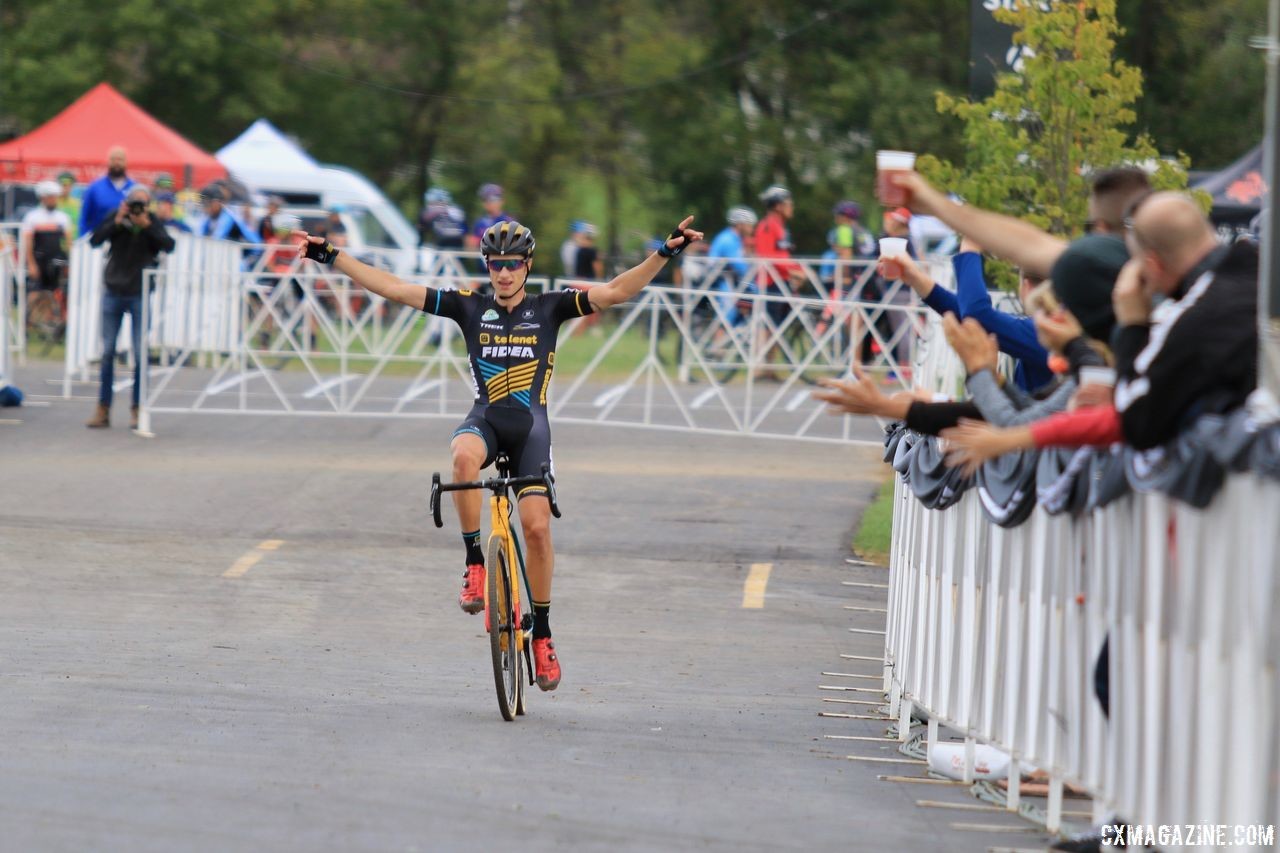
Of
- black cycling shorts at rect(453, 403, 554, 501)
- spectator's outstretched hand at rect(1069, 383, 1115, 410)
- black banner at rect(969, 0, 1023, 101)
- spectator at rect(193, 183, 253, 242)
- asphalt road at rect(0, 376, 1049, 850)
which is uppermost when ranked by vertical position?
black banner at rect(969, 0, 1023, 101)

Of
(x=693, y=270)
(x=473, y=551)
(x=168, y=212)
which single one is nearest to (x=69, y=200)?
(x=168, y=212)

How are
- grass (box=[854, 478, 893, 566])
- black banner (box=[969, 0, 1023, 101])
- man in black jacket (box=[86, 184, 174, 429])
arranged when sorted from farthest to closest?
man in black jacket (box=[86, 184, 174, 429]), black banner (box=[969, 0, 1023, 101]), grass (box=[854, 478, 893, 566])

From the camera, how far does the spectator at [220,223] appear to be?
26.0 metres

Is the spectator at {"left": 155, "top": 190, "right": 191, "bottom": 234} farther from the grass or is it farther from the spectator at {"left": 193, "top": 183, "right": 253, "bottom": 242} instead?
the grass

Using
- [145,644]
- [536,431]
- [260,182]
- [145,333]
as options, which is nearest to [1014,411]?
[536,431]

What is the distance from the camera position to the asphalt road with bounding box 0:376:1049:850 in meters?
6.82

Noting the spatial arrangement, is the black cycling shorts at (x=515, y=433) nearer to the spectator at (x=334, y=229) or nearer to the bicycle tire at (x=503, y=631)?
the bicycle tire at (x=503, y=631)

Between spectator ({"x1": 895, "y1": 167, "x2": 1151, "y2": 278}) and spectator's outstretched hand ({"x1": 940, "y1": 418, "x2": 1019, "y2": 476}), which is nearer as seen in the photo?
spectator's outstretched hand ({"x1": 940, "y1": 418, "x2": 1019, "y2": 476})

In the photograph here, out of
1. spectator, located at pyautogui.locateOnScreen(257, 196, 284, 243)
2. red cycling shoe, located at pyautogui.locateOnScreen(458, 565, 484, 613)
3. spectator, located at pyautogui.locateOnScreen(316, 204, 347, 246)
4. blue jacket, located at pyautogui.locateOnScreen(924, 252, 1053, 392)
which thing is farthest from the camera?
spectator, located at pyautogui.locateOnScreen(316, 204, 347, 246)

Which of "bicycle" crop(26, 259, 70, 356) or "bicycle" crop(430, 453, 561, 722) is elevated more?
"bicycle" crop(26, 259, 70, 356)

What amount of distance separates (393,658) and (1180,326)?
576 cm

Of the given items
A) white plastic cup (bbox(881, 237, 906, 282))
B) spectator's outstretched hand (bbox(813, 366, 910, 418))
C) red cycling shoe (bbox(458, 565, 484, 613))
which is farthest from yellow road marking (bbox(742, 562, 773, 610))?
spectator's outstretched hand (bbox(813, 366, 910, 418))

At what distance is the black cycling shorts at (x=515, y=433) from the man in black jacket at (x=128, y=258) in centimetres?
992

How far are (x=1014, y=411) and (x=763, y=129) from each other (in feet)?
132
